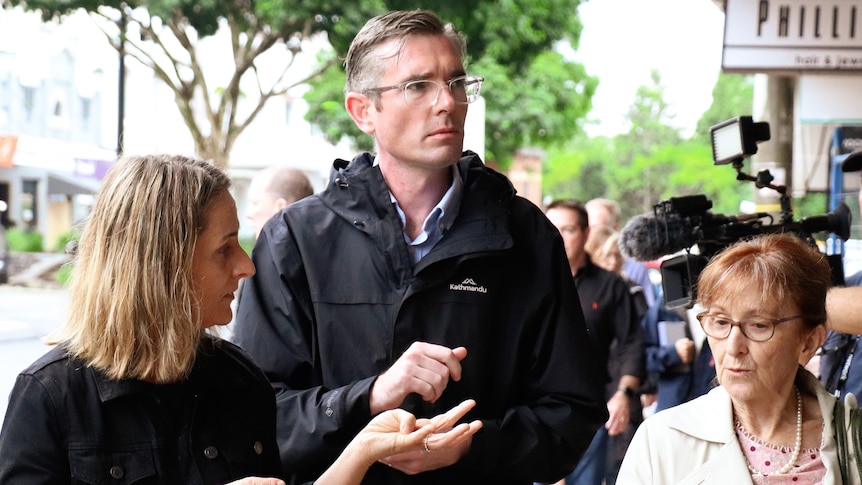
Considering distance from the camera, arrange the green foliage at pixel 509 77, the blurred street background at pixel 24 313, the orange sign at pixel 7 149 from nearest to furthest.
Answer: the blurred street background at pixel 24 313, the orange sign at pixel 7 149, the green foliage at pixel 509 77

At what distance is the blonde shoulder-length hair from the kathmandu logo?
0.73 metres

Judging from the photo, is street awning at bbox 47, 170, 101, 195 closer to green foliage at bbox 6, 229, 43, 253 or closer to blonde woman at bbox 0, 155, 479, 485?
green foliage at bbox 6, 229, 43, 253

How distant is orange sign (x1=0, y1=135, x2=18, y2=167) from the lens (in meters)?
8.60

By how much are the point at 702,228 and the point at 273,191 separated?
260 cm

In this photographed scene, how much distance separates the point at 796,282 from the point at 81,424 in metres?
1.76

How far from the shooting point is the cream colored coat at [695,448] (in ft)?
8.46

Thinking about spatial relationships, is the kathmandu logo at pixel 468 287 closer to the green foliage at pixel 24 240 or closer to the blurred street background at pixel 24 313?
the blurred street background at pixel 24 313

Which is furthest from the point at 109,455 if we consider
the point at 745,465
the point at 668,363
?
the point at 668,363

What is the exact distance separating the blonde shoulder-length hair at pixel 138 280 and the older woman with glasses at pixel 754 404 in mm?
1247

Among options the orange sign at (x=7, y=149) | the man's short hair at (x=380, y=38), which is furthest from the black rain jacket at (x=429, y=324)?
the orange sign at (x=7, y=149)

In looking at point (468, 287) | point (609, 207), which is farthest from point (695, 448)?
point (609, 207)

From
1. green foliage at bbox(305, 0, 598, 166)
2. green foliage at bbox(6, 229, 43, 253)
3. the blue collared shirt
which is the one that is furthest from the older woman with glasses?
green foliage at bbox(305, 0, 598, 166)

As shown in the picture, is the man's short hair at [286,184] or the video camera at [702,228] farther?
the man's short hair at [286,184]

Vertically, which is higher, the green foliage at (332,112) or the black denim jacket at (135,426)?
the green foliage at (332,112)
